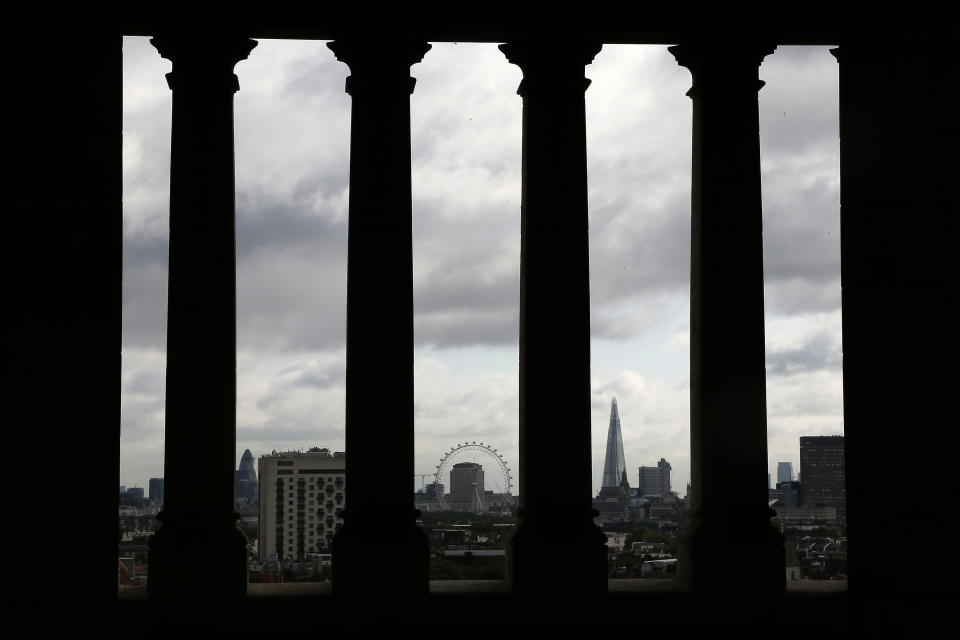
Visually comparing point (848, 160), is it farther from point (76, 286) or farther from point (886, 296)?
point (76, 286)

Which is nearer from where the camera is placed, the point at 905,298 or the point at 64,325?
the point at 905,298

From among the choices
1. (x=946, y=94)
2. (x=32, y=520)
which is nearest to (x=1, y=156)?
(x=32, y=520)

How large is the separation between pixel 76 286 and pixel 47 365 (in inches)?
432

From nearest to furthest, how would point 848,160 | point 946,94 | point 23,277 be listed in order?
1. point 946,94
2. point 848,160
3. point 23,277

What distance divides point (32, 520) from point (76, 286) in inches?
1245

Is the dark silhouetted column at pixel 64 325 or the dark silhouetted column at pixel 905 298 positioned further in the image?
the dark silhouetted column at pixel 64 325

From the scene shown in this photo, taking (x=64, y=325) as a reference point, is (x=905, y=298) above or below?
below

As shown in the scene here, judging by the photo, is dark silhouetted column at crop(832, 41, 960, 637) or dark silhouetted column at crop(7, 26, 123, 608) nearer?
dark silhouetted column at crop(832, 41, 960, 637)

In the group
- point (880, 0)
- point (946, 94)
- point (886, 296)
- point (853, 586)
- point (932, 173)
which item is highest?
point (880, 0)

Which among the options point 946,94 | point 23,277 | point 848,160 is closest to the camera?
point 946,94

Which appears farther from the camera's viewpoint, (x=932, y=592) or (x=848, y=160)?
(x=848, y=160)

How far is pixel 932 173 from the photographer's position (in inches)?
4523

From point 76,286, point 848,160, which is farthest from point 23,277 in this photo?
point 848,160

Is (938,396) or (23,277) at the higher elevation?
(23,277)
